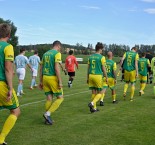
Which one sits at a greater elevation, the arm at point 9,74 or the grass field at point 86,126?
the arm at point 9,74

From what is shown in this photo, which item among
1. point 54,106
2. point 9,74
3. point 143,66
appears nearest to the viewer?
point 9,74

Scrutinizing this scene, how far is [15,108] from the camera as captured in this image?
669cm

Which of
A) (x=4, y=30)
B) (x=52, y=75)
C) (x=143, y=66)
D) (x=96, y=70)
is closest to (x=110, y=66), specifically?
(x=96, y=70)

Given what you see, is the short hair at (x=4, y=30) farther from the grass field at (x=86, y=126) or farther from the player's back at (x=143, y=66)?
the player's back at (x=143, y=66)

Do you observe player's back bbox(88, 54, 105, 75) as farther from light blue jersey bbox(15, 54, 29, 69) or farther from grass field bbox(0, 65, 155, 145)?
light blue jersey bbox(15, 54, 29, 69)

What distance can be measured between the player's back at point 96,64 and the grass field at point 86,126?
1380 mm

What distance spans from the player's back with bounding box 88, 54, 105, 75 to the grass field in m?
1.38

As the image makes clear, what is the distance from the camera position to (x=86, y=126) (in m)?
8.74

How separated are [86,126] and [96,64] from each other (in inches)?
109

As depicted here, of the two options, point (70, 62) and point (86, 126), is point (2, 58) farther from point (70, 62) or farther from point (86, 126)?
point (70, 62)

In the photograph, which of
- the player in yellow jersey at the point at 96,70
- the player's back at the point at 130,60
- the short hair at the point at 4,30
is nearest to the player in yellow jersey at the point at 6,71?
the short hair at the point at 4,30

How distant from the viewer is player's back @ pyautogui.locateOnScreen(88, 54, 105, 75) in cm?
1084

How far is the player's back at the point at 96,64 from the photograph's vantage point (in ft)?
35.6

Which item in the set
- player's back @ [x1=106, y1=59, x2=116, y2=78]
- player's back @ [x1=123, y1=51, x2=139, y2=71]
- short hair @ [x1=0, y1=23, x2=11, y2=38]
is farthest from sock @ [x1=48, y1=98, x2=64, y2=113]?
player's back @ [x1=123, y1=51, x2=139, y2=71]
